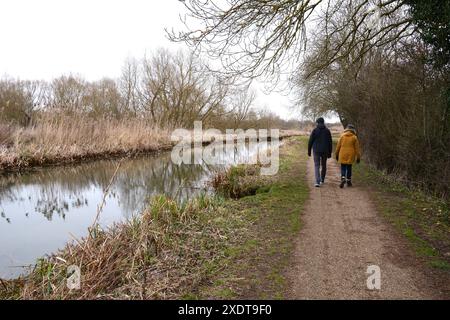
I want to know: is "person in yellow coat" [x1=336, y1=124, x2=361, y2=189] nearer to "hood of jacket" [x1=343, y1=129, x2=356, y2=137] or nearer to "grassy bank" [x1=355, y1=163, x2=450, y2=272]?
"hood of jacket" [x1=343, y1=129, x2=356, y2=137]

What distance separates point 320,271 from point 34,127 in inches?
662

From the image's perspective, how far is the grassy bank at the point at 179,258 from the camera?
12.5ft

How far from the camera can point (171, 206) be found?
661 centimetres

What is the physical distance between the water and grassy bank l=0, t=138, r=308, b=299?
25.1 inches

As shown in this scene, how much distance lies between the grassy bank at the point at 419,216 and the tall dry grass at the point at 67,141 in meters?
12.7

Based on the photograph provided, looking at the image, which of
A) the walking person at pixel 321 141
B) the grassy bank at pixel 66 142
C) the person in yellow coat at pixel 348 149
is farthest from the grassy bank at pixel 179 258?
the grassy bank at pixel 66 142

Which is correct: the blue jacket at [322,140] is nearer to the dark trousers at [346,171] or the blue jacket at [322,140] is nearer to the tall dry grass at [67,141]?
the dark trousers at [346,171]

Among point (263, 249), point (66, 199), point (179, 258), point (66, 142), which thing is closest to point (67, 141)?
point (66, 142)

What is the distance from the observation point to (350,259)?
4.41 m

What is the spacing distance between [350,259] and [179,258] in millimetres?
2242

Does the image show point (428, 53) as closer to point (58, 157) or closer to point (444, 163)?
point (444, 163)

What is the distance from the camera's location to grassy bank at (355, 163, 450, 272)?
4.68 metres

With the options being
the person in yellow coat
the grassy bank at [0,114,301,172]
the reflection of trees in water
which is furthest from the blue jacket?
the grassy bank at [0,114,301,172]
